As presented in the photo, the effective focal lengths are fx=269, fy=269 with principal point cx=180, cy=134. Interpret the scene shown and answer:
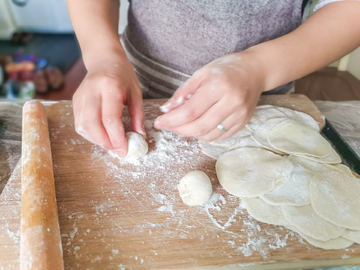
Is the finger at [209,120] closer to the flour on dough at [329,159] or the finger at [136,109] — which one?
the finger at [136,109]

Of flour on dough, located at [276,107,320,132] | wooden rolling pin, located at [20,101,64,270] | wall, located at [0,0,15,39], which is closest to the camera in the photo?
wooden rolling pin, located at [20,101,64,270]

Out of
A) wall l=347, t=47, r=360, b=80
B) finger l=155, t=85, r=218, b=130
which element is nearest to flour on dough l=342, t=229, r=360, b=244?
finger l=155, t=85, r=218, b=130

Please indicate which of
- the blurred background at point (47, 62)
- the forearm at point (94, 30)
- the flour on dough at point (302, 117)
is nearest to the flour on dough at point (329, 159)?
the flour on dough at point (302, 117)

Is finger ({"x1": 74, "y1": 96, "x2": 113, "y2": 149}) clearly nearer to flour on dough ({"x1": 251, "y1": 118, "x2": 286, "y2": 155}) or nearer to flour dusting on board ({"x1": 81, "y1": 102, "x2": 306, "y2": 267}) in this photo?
flour dusting on board ({"x1": 81, "y1": 102, "x2": 306, "y2": 267})

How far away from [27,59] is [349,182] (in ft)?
7.45

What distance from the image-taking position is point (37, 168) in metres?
0.80

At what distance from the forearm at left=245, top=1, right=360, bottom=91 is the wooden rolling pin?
2.41 feet

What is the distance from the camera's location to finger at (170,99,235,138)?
76 centimetres

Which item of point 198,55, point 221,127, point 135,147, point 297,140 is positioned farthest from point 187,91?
point 297,140

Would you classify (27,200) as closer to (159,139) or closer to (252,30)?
(159,139)

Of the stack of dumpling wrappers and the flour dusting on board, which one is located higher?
the stack of dumpling wrappers

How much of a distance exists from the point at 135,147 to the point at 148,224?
0.25m

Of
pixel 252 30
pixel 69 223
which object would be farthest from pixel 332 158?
pixel 69 223

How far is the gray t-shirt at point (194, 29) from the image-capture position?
983mm
